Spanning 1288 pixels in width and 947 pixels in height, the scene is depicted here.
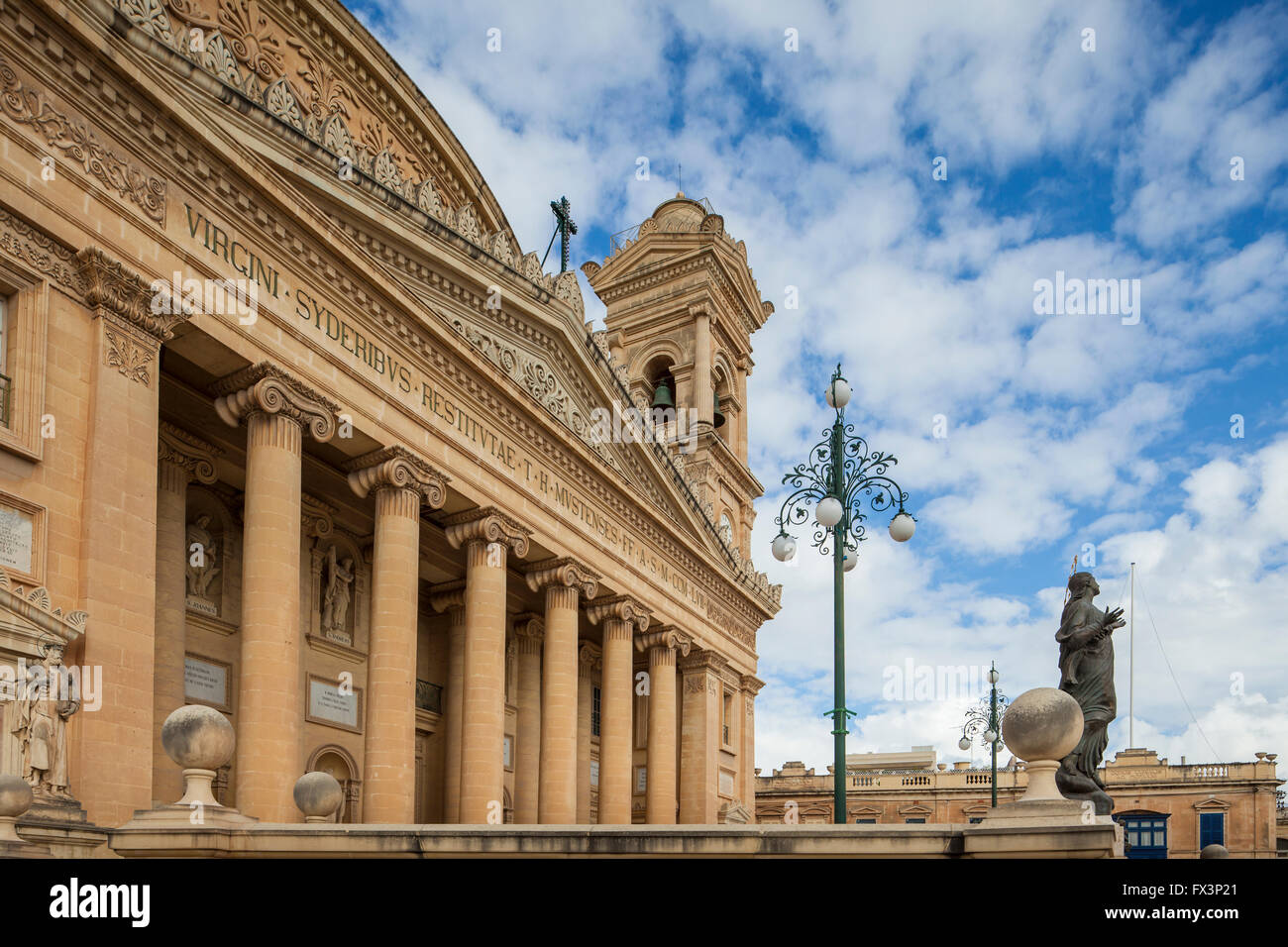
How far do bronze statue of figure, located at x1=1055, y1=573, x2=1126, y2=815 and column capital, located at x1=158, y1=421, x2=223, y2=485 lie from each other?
14849 mm

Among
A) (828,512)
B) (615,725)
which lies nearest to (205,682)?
(828,512)

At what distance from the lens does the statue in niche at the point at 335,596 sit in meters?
23.6

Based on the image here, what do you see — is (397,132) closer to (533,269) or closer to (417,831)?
(533,269)

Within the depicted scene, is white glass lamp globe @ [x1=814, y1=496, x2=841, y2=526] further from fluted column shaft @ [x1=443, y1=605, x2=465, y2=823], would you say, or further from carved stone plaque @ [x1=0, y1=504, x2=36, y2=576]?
fluted column shaft @ [x1=443, y1=605, x2=465, y2=823]

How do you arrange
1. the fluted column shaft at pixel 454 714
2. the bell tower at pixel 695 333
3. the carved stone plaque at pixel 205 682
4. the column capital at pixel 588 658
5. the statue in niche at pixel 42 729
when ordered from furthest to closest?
the bell tower at pixel 695 333 → the column capital at pixel 588 658 → the fluted column shaft at pixel 454 714 → the carved stone plaque at pixel 205 682 → the statue in niche at pixel 42 729

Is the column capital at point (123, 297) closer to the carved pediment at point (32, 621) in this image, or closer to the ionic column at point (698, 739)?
the carved pediment at point (32, 621)

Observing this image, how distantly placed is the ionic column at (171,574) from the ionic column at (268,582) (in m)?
2.43

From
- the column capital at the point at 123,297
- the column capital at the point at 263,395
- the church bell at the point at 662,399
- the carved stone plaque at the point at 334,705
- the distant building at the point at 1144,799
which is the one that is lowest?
the distant building at the point at 1144,799

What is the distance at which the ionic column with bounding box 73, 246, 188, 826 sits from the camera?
1330 cm

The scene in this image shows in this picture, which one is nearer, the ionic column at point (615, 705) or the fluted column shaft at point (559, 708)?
the fluted column shaft at point (559, 708)

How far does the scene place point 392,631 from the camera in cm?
1975

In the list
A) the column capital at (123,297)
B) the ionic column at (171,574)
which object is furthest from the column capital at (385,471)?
the column capital at (123,297)

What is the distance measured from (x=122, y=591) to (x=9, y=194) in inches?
193
